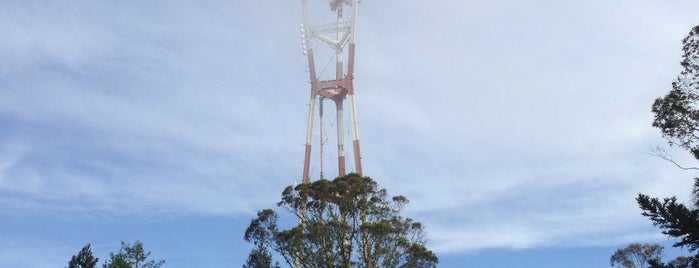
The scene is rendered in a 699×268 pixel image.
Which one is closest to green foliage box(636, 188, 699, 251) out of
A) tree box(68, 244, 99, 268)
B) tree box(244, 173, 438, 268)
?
tree box(244, 173, 438, 268)

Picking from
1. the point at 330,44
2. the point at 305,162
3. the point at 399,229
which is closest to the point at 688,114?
the point at 399,229

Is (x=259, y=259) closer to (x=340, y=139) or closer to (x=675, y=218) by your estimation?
(x=340, y=139)

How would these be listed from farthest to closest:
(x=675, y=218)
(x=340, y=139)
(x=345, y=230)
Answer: (x=340, y=139)
(x=345, y=230)
(x=675, y=218)

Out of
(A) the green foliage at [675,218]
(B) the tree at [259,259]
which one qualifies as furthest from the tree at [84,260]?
(A) the green foliage at [675,218]

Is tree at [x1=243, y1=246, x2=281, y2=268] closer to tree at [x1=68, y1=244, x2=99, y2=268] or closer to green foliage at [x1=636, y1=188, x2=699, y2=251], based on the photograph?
tree at [x1=68, y1=244, x2=99, y2=268]

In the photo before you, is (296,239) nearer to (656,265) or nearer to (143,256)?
(143,256)

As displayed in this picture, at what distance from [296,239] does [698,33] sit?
1929cm

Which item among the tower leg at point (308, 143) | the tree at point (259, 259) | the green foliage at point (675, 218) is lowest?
the green foliage at point (675, 218)

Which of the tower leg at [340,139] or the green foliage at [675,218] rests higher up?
the tower leg at [340,139]

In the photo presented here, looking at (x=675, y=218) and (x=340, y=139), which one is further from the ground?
(x=340, y=139)

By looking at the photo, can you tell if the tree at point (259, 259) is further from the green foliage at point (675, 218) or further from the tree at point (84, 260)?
the green foliage at point (675, 218)

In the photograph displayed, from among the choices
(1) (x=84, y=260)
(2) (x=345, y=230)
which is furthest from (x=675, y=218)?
(1) (x=84, y=260)

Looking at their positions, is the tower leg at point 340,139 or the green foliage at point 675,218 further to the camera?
the tower leg at point 340,139

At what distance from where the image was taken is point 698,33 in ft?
59.6
